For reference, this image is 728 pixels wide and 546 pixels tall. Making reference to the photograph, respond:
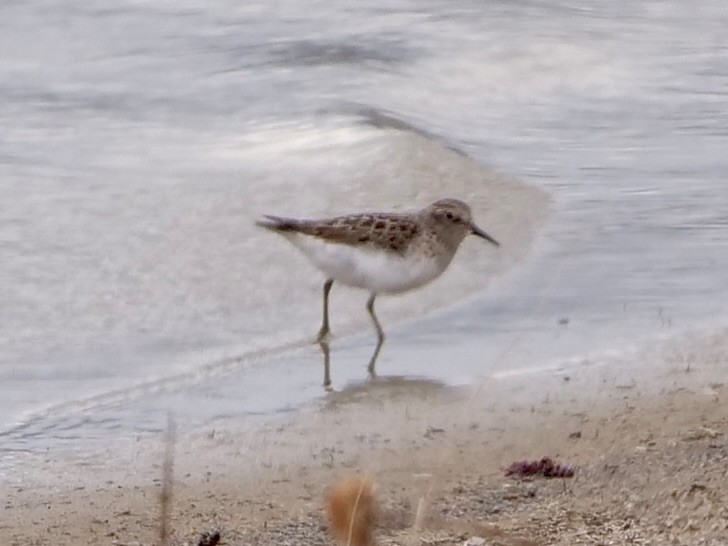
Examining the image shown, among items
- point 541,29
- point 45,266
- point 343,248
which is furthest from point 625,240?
point 541,29

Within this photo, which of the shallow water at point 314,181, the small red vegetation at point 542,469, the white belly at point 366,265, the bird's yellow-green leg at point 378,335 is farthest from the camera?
the white belly at point 366,265

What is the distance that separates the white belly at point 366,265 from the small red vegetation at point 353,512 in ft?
15.4

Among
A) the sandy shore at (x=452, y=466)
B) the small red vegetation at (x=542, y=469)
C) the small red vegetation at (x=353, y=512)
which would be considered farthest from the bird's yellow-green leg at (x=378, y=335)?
the small red vegetation at (x=353, y=512)

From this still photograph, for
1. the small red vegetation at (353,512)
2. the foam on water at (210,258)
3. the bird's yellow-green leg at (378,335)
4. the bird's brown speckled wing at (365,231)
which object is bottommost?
the foam on water at (210,258)

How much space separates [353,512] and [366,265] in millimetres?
4743

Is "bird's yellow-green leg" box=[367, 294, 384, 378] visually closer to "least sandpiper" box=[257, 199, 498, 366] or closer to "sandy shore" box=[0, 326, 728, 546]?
"least sandpiper" box=[257, 199, 498, 366]

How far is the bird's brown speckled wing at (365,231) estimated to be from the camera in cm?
662

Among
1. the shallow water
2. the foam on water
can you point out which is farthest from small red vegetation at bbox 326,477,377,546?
the foam on water

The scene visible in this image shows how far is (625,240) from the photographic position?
741 cm

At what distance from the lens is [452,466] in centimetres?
477

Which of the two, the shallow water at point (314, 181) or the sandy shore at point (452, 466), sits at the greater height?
the sandy shore at point (452, 466)

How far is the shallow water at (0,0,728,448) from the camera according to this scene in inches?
243

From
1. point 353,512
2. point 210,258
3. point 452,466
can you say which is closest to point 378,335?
point 210,258

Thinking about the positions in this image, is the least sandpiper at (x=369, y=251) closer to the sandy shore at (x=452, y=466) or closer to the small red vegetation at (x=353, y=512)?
the sandy shore at (x=452, y=466)
